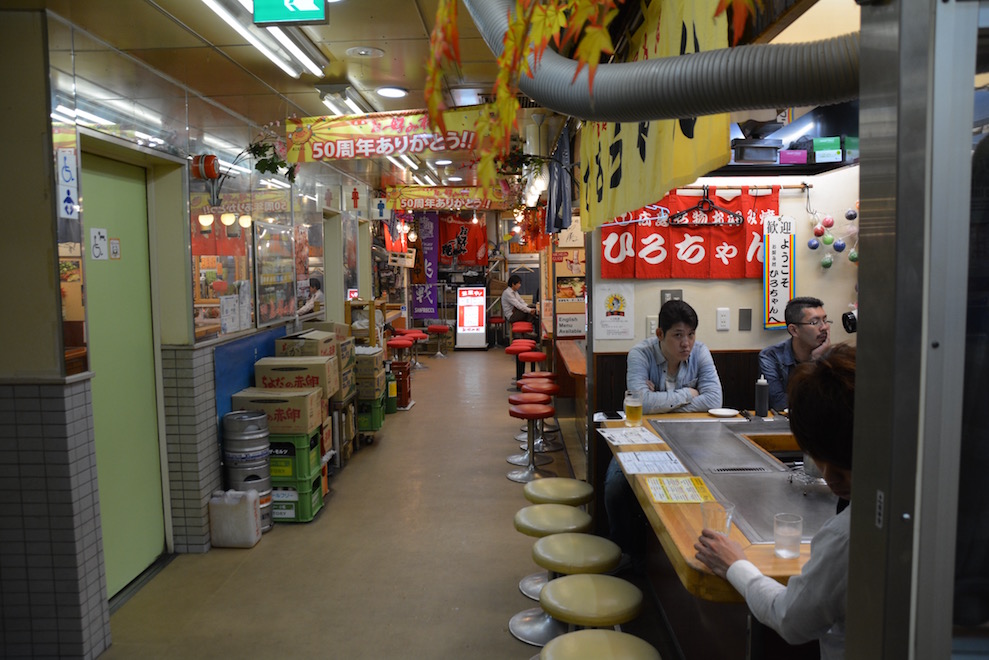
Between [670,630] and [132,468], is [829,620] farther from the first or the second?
[132,468]

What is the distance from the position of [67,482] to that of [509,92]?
3207 mm

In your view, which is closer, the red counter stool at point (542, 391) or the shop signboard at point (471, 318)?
the red counter stool at point (542, 391)

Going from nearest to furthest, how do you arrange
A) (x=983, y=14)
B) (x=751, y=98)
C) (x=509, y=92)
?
(x=983, y=14)
(x=509, y=92)
(x=751, y=98)

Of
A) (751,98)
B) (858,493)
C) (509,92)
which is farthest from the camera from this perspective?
(751,98)

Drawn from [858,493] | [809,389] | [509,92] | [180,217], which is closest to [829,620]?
[809,389]

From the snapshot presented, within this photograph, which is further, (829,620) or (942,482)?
(829,620)

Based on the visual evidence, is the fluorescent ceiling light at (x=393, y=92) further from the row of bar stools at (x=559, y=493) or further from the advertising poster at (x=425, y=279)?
the advertising poster at (x=425, y=279)

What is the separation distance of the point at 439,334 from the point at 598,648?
43.9 ft

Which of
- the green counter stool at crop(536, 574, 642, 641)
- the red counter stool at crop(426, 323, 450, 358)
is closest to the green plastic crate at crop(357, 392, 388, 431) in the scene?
the green counter stool at crop(536, 574, 642, 641)

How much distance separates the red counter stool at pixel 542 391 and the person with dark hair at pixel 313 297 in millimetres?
2469

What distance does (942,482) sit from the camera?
103 cm

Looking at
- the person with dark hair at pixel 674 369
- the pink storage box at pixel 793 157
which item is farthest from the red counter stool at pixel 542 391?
the pink storage box at pixel 793 157

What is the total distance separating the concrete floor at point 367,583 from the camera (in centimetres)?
379

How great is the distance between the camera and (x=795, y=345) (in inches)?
170
